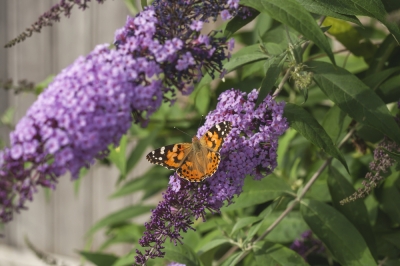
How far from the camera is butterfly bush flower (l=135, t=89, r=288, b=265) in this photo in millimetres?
1547

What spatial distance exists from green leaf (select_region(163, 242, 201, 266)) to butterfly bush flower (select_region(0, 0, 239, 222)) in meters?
0.60

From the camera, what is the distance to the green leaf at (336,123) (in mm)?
1972

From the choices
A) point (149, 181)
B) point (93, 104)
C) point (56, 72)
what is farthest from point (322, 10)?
point (56, 72)

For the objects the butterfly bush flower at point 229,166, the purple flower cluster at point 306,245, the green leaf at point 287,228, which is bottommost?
the purple flower cluster at point 306,245

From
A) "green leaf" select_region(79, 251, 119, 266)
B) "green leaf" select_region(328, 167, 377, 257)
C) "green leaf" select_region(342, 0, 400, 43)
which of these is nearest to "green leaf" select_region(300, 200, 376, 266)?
"green leaf" select_region(328, 167, 377, 257)

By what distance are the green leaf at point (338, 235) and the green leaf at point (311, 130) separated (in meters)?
0.37

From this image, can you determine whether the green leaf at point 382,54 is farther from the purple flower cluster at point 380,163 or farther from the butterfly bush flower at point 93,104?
the butterfly bush flower at point 93,104

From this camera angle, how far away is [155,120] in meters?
3.26

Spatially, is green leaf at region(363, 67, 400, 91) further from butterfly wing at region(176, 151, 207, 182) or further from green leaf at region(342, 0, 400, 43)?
butterfly wing at region(176, 151, 207, 182)

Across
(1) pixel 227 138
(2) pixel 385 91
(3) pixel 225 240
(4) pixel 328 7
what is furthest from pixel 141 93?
(2) pixel 385 91

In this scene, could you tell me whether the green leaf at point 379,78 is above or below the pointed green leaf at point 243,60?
below

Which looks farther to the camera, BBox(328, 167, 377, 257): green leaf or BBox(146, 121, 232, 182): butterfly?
BBox(328, 167, 377, 257): green leaf

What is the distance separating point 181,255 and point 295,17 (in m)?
0.96

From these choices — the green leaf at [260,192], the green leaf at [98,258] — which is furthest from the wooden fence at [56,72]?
the green leaf at [260,192]
